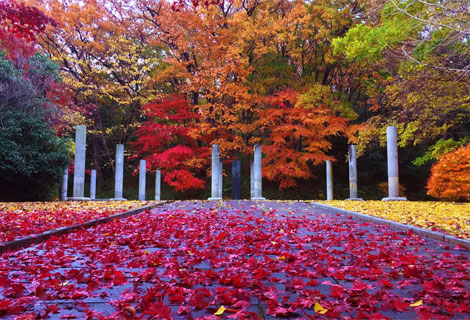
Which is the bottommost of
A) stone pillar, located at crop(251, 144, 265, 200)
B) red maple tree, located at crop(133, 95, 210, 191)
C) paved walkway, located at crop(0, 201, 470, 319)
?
paved walkway, located at crop(0, 201, 470, 319)

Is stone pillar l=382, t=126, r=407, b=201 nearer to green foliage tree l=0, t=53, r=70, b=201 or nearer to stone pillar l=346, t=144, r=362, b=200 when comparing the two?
stone pillar l=346, t=144, r=362, b=200

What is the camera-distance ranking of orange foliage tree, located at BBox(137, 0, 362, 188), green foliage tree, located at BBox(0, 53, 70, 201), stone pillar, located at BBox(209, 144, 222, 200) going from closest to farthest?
green foliage tree, located at BBox(0, 53, 70, 201), stone pillar, located at BBox(209, 144, 222, 200), orange foliage tree, located at BBox(137, 0, 362, 188)

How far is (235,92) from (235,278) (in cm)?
1820

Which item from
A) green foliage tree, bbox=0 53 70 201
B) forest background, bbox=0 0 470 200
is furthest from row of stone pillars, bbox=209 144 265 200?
green foliage tree, bbox=0 53 70 201

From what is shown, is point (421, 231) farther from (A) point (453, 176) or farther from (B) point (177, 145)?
(B) point (177, 145)

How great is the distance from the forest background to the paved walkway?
33.8 ft

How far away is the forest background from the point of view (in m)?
14.7

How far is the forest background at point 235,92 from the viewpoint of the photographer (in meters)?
14.7

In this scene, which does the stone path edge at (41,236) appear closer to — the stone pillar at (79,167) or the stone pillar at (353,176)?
the stone pillar at (79,167)

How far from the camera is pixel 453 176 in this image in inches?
530

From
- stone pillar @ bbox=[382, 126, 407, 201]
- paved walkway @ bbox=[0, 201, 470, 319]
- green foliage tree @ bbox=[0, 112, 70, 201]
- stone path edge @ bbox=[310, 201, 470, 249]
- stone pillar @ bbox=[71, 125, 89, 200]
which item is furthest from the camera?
stone pillar @ bbox=[71, 125, 89, 200]

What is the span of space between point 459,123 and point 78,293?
60.7 feet

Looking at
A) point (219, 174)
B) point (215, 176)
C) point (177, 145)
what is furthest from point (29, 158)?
point (219, 174)

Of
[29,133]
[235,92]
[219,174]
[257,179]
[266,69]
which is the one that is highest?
[266,69]
